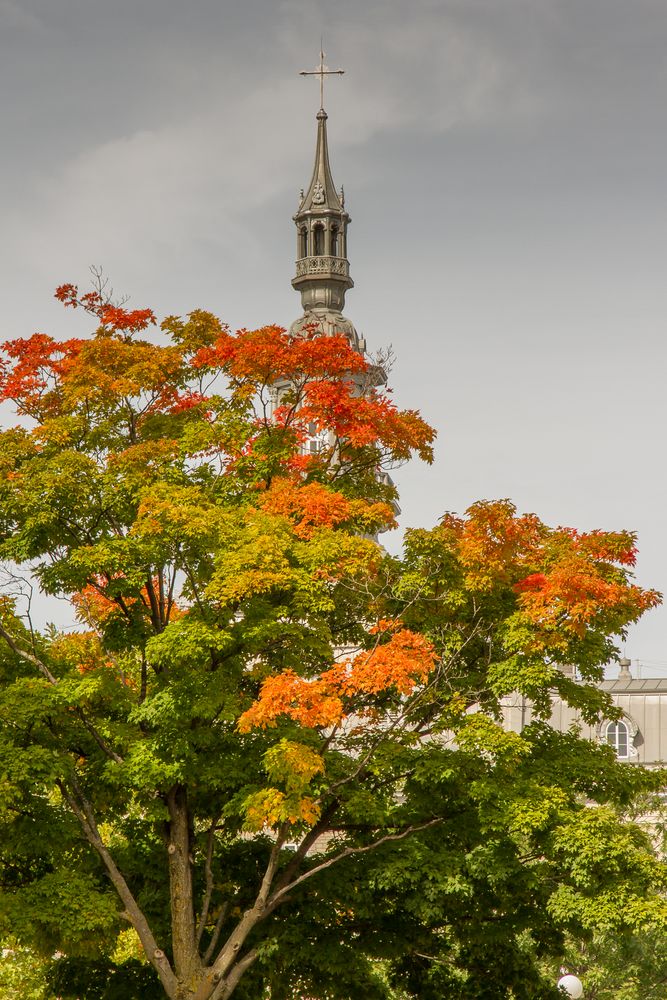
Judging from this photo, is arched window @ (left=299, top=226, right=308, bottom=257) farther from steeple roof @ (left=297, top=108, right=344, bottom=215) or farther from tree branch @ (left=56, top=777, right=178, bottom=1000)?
tree branch @ (left=56, top=777, right=178, bottom=1000)

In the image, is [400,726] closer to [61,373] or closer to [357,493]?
[357,493]

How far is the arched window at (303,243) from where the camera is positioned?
3698 inches

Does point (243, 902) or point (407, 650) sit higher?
point (407, 650)

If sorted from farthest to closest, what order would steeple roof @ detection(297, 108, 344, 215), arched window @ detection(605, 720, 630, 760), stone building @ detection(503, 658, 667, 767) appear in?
steeple roof @ detection(297, 108, 344, 215) < arched window @ detection(605, 720, 630, 760) < stone building @ detection(503, 658, 667, 767)

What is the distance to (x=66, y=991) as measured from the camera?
30344 millimetres

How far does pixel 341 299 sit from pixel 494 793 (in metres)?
71.0

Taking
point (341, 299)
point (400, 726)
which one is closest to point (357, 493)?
point (400, 726)

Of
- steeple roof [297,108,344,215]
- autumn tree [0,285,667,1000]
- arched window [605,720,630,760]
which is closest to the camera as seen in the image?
autumn tree [0,285,667,1000]

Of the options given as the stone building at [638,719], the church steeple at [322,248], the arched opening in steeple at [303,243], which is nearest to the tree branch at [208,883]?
the stone building at [638,719]

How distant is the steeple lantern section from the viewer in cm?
9294

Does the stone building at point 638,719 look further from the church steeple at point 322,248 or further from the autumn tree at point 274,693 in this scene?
the autumn tree at point 274,693

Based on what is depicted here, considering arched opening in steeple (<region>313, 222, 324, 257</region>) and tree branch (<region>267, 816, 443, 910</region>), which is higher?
arched opening in steeple (<region>313, 222, 324, 257</region>)

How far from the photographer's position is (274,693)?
25188 millimetres

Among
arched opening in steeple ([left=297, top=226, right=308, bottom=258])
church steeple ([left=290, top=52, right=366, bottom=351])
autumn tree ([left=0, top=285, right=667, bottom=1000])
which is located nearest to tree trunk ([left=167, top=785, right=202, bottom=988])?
autumn tree ([left=0, top=285, right=667, bottom=1000])
